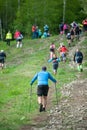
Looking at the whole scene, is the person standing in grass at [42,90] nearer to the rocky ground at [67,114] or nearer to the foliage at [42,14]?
the rocky ground at [67,114]

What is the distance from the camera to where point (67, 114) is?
60.0ft

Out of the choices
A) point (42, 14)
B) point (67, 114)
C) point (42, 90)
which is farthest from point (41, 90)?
point (42, 14)

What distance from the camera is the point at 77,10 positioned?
65312mm

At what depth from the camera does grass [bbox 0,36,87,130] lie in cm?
1848

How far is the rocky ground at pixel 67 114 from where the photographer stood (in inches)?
644

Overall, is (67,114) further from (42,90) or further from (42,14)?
(42,14)

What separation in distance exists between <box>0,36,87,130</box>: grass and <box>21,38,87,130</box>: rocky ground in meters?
0.57

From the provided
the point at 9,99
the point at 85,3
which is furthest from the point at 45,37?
the point at 9,99

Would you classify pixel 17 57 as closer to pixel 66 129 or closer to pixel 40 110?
pixel 40 110

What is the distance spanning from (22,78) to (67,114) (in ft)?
36.7

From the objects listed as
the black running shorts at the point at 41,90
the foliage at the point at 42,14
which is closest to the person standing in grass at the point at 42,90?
the black running shorts at the point at 41,90

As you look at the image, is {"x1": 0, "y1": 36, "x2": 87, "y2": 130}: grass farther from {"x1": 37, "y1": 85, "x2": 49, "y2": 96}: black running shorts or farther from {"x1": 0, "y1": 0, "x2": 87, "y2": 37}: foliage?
{"x1": 0, "y1": 0, "x2": 87, "y2": 37}: foliage

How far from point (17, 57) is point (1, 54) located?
760cm

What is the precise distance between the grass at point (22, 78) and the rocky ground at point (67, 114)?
1.88 ft
